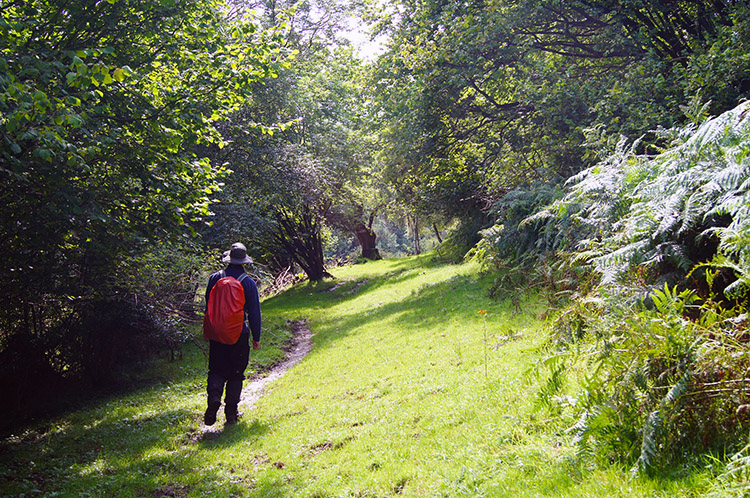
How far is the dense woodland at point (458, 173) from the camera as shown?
430 cm

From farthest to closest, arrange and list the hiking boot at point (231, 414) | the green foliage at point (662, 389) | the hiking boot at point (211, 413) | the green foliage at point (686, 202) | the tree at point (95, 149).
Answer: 1. the hiking boot at point (231, 414)
2. the hiking boot at point (211, 413)
3. the tree at point (95, 149)
4. the green foliage at point (686, 202)
5. the green foliage at point (662, 389)

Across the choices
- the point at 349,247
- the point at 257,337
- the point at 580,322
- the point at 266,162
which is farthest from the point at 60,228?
the point at 349,247

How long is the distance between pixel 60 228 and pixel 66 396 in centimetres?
522

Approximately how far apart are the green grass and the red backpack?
5.37ft

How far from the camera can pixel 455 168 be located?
22188mm

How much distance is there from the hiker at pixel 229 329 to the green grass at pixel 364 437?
622 mm

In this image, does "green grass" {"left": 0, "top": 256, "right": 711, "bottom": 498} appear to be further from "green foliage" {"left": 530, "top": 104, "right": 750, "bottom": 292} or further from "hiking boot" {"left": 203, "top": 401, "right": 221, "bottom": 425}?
"green foliage" {"left": 530, "top": 104, "right": 750, "bottom": 292}

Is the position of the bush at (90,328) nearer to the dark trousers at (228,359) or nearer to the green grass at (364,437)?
the green grass at (364,437)

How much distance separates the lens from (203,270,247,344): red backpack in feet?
26.5

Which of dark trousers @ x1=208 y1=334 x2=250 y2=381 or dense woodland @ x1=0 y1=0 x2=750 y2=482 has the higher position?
dense woodland @ x1=0 y1=0 x2=750 y2=482

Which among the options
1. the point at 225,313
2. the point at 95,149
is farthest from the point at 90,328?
the point at 95,149

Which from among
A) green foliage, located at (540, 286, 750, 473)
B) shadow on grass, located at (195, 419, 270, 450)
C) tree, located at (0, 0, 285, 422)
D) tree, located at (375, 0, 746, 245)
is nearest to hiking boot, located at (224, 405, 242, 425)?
shadow on grass, located at (195, 419, 270, 450)

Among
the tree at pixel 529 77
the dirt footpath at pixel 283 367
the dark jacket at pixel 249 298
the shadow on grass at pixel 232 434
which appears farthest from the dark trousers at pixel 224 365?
the tree at pixel 529 77

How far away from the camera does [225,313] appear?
26.5 feet
